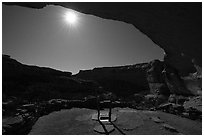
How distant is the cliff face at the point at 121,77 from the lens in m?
36.1

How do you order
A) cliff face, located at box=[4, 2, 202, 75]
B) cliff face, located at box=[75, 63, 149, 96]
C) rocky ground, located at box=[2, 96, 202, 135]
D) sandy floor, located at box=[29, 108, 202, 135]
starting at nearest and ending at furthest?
1. rocky ground, located at box=[2, 96, 202, 135]
2. sandy floor, located at box=[29, 108, 202, 135]
3. cliff face, located at box=[4, 2, 202, 75]
4. cliff face, located at box=[75, 63, 149, 96]

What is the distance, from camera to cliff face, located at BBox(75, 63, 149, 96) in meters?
36.1

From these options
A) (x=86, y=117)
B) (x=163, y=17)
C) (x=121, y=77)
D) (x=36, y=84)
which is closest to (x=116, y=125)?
(x=86, y=117)

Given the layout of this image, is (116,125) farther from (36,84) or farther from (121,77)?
(121,77)

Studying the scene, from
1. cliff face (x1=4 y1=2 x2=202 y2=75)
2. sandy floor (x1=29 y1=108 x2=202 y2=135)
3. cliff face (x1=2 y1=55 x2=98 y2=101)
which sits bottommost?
sandy floor (x1=29 y1=108 x2=202 y2=135)

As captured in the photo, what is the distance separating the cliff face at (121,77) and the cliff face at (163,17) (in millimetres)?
23208

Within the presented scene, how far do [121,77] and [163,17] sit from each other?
28619mm

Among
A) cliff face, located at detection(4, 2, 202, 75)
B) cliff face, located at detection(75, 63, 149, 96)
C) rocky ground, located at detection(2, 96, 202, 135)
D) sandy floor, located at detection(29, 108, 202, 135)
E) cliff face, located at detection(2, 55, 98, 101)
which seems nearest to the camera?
rocky ground, located at detection(2, 96, 202, 135)

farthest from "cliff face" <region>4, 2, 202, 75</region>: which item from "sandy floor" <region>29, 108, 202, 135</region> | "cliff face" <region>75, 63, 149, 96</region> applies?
"cliff face" <region>75, 63, 149, 96</region>

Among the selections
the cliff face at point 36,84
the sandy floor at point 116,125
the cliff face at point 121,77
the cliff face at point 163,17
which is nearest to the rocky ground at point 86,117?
the sandy floor at point 116,125

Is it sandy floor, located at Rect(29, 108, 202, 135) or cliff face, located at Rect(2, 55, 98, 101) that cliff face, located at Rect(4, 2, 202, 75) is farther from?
cliff face, located at Rect(2, 55, 98, 101)

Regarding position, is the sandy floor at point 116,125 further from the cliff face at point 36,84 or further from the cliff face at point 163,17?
the cliff face at point 36,84

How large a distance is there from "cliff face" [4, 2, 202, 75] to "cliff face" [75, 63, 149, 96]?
23208mm

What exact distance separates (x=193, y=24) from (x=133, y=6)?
385cm
